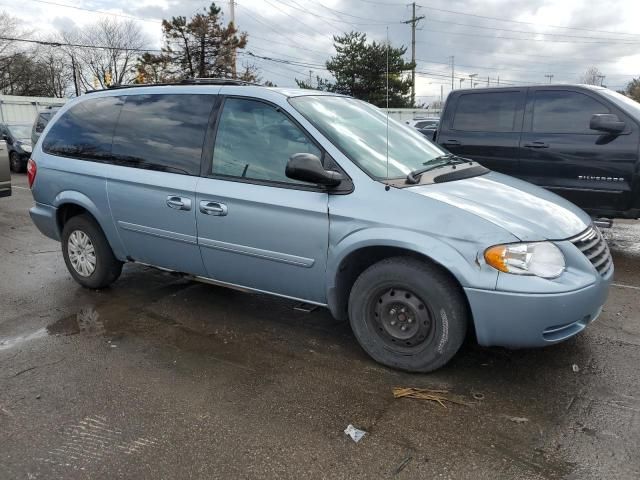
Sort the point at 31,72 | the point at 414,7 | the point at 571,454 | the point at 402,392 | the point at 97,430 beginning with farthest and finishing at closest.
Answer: the point at 31,72, the point at 414,7, the point at 402,392, the point at 97,430, the point at 571,454

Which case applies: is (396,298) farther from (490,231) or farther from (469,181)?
(469,181)

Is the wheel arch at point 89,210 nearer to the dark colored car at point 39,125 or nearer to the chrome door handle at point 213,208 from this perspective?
the chrome door handle at point 213,208

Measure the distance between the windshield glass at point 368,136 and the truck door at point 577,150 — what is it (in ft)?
8.68

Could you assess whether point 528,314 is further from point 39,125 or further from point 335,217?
point 39,125

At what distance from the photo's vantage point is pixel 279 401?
319cm

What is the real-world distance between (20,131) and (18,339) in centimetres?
1564

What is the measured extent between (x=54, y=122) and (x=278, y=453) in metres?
4.12

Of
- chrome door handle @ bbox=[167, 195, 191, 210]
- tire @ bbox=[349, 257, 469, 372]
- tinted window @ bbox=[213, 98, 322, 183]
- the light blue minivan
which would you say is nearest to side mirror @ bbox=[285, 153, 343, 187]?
the light blue minivan

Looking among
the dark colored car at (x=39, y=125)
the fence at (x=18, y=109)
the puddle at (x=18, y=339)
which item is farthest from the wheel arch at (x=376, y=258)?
the fence at (x=18, y=109)

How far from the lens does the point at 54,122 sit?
5.23m

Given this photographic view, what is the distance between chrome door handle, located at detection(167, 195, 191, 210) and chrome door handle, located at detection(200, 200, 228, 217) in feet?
0.48

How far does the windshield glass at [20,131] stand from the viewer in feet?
55.9

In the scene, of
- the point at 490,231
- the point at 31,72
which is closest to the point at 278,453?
the point at 490,231

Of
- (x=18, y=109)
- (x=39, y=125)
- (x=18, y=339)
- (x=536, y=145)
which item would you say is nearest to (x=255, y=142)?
(x=18, y=339)
